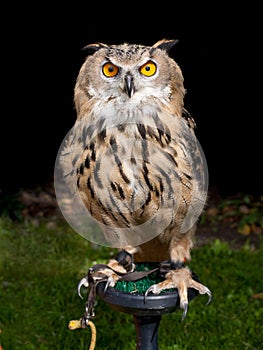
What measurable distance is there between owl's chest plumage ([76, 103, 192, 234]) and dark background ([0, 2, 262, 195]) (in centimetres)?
285

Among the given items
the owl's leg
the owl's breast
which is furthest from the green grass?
the owl's breast

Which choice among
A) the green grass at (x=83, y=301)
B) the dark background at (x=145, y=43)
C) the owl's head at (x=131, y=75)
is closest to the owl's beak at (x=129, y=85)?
the owl's head at (x=131, y=75)

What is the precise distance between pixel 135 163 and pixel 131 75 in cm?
30

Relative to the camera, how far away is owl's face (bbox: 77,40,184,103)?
2.05 meters

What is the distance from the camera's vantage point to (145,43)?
5145 mm

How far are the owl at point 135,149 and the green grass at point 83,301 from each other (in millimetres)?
942

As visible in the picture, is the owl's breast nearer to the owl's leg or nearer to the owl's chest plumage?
the owl's chest plumage

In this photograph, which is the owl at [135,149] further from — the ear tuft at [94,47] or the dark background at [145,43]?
the dark background at [145,43]

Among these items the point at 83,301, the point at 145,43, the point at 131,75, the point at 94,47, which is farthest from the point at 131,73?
the point at 145,43

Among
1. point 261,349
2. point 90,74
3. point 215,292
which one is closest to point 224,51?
point 215,292

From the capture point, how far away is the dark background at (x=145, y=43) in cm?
518

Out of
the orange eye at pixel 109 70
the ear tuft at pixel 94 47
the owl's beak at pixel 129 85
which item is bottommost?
the owl's beak at pixel 129 85

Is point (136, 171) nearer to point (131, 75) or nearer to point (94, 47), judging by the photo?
point (131, 75)

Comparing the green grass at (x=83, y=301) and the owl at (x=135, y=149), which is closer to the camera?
the owl at (x=135, y=149)
